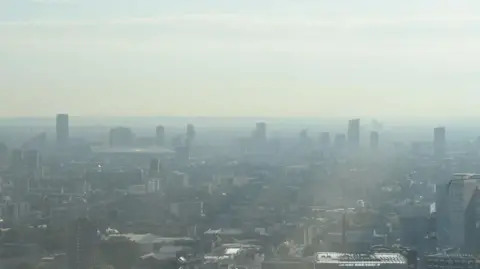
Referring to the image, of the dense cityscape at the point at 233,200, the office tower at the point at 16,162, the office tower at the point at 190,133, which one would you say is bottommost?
the dense cityscape at the point at 233,200

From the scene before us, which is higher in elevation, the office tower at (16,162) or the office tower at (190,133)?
the office tower at (190,133)

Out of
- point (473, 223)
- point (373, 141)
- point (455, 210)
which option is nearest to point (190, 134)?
point (373, 141)

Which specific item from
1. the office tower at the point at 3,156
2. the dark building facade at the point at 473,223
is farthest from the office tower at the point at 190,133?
the dark building facade at the point at 473,223

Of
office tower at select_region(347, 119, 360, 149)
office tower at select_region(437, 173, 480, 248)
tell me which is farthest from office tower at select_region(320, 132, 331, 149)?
office tower at select_region(437, 173, 480, 248)

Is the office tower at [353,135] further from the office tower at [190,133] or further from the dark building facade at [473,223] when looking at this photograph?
the dark building facade at [473,223]

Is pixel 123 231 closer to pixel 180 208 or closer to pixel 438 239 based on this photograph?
pixel 180 208

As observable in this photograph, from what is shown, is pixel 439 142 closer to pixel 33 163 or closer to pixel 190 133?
pixel 190 133
